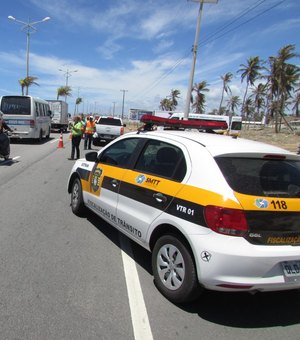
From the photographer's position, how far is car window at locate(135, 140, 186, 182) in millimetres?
4086

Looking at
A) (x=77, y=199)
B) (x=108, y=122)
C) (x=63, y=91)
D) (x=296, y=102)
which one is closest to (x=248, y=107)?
(x=296, y=102)

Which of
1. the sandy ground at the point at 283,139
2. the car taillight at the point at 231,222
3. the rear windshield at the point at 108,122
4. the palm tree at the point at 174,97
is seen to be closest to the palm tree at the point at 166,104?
the palm tree at the point at 174,97

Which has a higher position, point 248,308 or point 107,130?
point 107,130

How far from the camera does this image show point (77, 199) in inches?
262

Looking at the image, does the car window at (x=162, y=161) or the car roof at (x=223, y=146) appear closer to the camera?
the car roof at (x=223, y=146)

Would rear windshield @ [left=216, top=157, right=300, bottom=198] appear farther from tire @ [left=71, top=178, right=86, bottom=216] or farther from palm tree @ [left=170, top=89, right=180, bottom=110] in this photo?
palm tree @ [left=170, top=89, right=180, bottom=110]

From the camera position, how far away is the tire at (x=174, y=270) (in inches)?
142

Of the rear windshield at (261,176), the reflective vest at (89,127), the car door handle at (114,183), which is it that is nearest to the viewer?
the rear windshield at (261,176)

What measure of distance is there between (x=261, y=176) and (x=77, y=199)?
377cm

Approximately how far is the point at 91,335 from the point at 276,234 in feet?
5.89

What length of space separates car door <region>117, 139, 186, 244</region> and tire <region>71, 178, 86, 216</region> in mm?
1727

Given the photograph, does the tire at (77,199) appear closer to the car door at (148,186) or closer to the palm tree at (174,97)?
the car door at (148,186)

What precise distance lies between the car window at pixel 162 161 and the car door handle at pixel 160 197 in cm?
22

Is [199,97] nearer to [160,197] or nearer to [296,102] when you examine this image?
[296,102]
